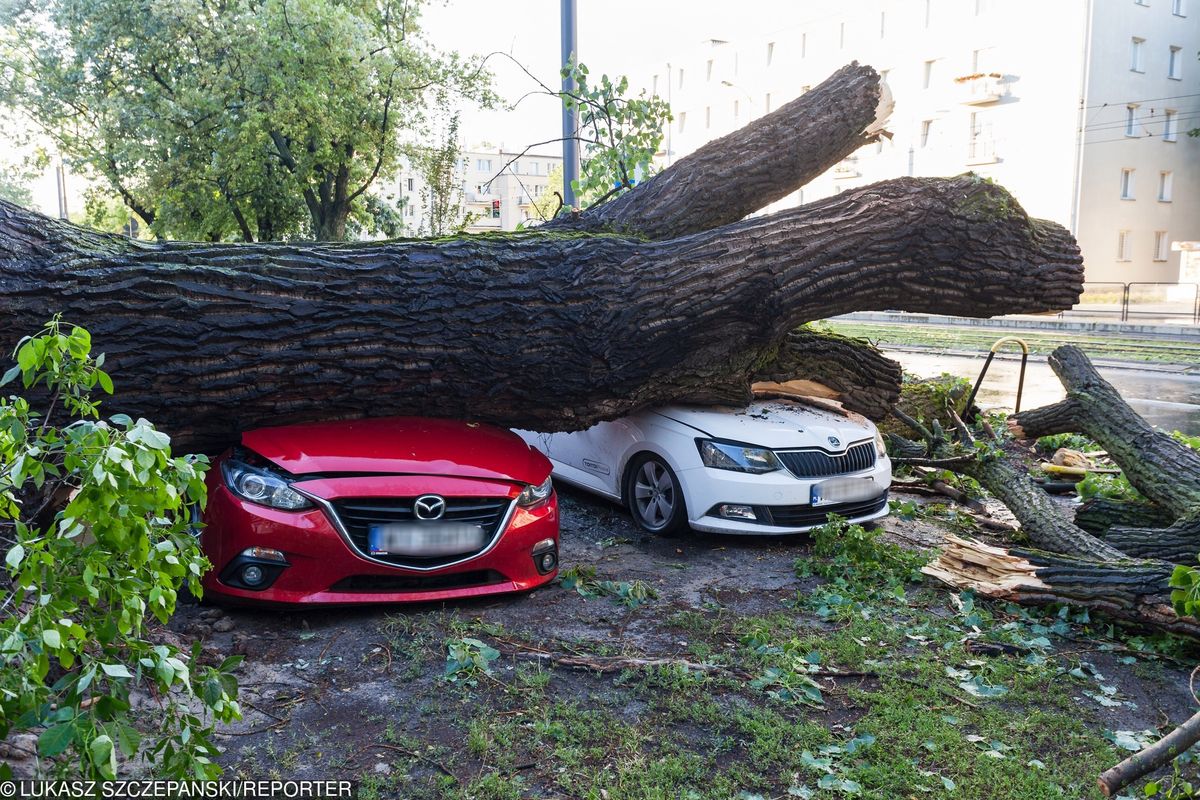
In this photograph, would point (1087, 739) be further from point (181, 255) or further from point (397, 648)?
point (181, 255)

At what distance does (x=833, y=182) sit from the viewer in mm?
56500

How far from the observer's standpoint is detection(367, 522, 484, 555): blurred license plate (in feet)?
14.7

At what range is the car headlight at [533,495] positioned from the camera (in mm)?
4902

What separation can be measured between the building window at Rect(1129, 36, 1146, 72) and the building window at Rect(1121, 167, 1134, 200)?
4.71 m

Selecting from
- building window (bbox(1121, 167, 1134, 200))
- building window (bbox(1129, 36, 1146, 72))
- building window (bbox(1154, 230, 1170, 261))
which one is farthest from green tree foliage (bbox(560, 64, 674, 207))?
building window (bbox(1154, 230, 1170, 261))

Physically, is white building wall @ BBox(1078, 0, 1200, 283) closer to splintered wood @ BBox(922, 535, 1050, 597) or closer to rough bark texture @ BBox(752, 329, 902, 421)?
rough bark texture @ BBox(752, 329, 902, 421)

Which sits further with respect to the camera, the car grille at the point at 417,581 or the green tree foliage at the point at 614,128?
the green tree foliage at the point at 614,128

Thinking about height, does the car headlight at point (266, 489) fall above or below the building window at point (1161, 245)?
below

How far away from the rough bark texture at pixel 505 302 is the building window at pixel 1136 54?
150 feet

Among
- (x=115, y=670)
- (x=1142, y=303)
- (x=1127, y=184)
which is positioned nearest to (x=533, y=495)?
(x=115, y=670)

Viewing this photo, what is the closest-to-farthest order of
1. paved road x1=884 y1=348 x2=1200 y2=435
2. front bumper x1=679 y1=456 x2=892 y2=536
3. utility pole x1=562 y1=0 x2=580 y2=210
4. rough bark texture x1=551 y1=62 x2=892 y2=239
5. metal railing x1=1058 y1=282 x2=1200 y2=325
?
front bumper x1=679 y1=456 x2=892 y2=536, rough bark texture x1=551 y1=62 x2=892 y2=239, utility pole x1=562 y1=0 x2=580 y2=210, paved road x1=884 y1=348 x2=1200 y2=435, metal railing x1=1058 y1=282 x2=1200 y2=325

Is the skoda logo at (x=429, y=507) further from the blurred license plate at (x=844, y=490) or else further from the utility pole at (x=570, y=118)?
the utility pole at (x=570, y=118)

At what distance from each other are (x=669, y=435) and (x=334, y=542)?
101 inches

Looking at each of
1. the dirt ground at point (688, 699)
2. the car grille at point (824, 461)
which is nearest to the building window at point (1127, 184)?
the car grille at point (824, 461)
